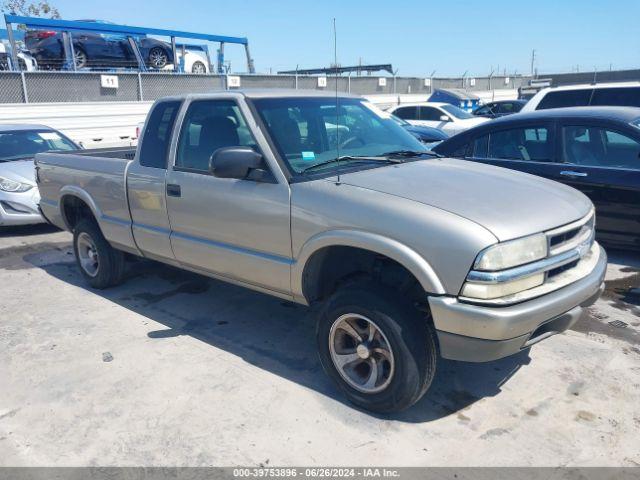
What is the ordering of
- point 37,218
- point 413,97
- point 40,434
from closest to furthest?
point 40,434, point 37,218, point 413,97

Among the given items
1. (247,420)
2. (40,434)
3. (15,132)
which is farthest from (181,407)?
(15,132)

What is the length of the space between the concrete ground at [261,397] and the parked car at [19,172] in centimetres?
309

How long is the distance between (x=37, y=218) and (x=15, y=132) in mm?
1992

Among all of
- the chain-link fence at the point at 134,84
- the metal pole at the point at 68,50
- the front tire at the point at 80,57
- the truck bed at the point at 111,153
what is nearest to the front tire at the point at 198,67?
the chain-link fence at the point at 134,84

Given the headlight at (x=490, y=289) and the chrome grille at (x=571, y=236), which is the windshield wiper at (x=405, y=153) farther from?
the headlight at (x=490, y=289)

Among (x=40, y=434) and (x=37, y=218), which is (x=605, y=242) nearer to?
(x=40, y=434)

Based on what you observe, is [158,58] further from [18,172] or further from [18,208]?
[18,208]

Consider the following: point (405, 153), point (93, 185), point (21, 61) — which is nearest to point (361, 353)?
point (405, 153)

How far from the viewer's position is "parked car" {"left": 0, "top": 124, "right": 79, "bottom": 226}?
7.72 metres

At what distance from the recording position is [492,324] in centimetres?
276

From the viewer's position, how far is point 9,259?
6906 millimetres

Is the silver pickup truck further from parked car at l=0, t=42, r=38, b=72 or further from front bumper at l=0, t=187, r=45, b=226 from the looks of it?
parked car at l=0, t=42, r=38, b=72

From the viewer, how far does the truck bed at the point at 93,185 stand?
496cm

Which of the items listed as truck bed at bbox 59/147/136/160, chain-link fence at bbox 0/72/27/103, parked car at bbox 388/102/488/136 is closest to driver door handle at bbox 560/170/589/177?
truck bed at bbox 59/147/136/160
